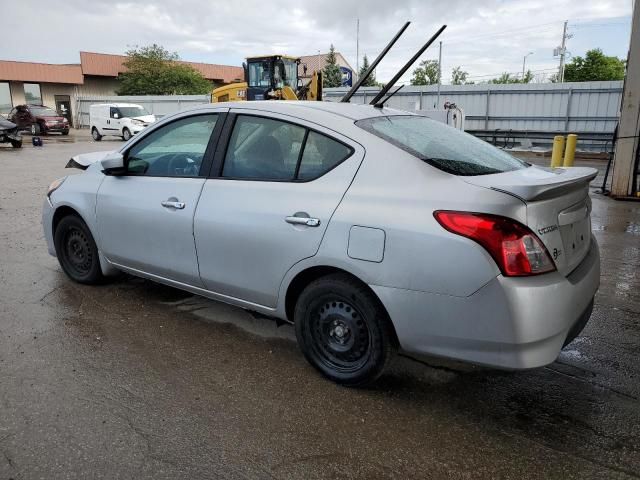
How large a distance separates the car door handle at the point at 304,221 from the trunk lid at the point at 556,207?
828mm

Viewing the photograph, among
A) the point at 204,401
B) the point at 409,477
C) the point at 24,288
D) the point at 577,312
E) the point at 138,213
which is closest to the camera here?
the point at 409,477

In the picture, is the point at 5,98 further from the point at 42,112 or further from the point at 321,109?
the point at 321,109

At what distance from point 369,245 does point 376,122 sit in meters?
0.89

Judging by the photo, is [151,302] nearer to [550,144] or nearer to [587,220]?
[587,220]

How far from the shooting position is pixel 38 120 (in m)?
28.8

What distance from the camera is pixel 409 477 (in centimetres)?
226

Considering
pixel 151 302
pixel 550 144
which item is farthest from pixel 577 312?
pixel 550 144

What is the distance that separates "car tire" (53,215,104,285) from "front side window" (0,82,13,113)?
43.3m

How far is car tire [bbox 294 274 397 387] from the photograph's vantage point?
108 inches

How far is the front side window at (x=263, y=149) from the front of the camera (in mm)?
3121

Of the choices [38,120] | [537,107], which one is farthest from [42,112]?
[537,107]

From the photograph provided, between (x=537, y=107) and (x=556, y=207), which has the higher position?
(x=537, y=107)

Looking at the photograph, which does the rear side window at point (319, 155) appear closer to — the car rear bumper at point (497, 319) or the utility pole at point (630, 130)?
the car rear bumper at point (497, 319)

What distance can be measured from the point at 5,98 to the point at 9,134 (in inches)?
940
